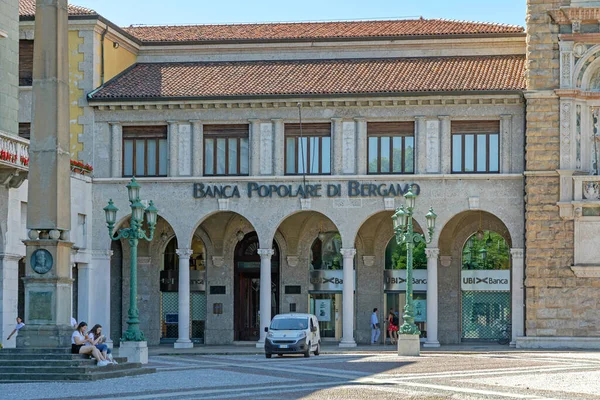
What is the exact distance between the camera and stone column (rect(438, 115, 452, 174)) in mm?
53531

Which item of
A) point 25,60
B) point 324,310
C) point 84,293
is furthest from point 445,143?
point 25,60

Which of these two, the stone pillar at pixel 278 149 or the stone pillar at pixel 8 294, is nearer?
the stone pillar at pixel 8 294

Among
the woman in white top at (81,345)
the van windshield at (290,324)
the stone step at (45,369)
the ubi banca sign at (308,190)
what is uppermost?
the ubi banca sign at (308,190)

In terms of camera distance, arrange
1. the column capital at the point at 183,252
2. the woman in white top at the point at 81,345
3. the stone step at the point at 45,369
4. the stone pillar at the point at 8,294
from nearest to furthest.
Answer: the stone step at the point at 45,369 → the woman in white top at the point at 81,345 → the stone pillar at the point at 8,294 → the column capital at the point at 183,252

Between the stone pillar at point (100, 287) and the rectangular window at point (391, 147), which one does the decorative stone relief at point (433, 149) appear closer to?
the rectangular window at point (391, 147)

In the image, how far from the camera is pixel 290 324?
153 feet

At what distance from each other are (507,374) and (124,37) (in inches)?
1141

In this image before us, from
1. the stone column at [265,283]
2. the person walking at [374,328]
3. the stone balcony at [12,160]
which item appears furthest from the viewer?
the person walking at [374,328]

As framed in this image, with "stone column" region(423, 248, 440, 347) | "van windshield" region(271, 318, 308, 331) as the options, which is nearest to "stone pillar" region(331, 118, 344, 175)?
"stone column" region(423, 248, 440, 347)

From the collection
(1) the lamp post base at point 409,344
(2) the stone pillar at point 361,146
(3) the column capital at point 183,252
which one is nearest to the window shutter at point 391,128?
(2) the stone pillar at point 361,146

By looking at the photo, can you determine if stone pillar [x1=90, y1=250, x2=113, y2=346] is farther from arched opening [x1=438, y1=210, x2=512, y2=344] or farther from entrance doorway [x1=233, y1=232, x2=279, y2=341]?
arched opening [x1=438, y1=210, x2=512, y2=344]

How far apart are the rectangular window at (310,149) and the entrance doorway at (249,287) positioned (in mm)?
5254

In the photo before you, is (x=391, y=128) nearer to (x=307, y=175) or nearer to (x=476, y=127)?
(x=476, y=127)

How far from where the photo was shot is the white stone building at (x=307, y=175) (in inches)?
2112
